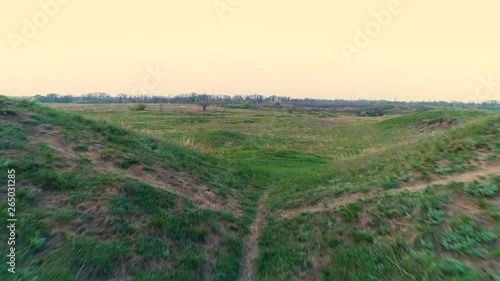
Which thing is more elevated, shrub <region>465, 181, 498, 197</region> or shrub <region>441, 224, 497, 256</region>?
shrub <region>465, 181, 498, 197</region>

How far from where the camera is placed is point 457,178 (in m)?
8.55

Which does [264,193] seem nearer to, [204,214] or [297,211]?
[297,211]

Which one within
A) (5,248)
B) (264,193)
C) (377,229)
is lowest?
(264,193)

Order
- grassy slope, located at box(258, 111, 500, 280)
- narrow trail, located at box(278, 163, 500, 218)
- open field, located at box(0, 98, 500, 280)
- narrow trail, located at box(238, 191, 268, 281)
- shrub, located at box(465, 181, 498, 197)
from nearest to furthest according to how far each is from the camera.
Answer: grassy slope, located at box(258, 111, 500, 280), open field, located at box(0, 98, 500, 280), shrub, located at box(465, 181, 498, 197), narrow trail, located at box(238, 191, 268, 281), narrow trail, located at box(278, 163, 500, 218)

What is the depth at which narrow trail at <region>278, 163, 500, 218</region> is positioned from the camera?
8365 mm

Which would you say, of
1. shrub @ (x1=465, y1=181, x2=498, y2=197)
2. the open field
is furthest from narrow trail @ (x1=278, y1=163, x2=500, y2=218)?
shrub @ (x1=465, y1=181, x2=498, y2=197)

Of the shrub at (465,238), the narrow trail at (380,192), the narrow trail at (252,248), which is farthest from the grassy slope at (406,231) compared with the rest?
the narrow trail at (380,192)

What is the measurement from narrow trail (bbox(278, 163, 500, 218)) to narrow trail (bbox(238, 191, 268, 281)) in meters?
0.79

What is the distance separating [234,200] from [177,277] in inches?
242

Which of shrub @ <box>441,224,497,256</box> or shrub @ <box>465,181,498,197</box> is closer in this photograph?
shrub @ <box>441,224,497,256</box>

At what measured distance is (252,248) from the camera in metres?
8.59

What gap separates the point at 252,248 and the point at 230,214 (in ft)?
6.84

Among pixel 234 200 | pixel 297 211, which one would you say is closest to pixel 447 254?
pixel 297 211

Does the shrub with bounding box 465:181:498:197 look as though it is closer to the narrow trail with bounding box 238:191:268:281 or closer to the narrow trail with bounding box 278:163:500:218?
the narrow trail with bounding box 278:163:500:218
